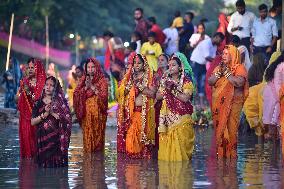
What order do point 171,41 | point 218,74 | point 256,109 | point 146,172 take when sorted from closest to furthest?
1. point 146,172
2. point 218,74
3. point 256,109
4. point 171,41

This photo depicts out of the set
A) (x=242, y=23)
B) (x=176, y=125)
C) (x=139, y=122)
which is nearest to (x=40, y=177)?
(x=176, y=125)

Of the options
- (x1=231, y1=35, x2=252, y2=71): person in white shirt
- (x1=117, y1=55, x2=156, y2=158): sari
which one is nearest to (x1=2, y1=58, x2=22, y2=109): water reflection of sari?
(x1=231, y1=35, x2=252, y2=71): person in white shirt

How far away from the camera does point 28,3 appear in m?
42.4

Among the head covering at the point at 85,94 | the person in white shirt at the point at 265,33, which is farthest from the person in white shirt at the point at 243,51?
the head covering at the point at 85,94

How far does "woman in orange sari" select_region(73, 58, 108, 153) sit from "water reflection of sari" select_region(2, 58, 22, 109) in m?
9.72

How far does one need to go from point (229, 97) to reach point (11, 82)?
40.2 ft

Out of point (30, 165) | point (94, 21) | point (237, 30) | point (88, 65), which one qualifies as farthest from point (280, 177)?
point (94, 21)

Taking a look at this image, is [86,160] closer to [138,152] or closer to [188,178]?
[138,152]

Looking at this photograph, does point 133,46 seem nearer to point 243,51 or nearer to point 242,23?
point 242,23

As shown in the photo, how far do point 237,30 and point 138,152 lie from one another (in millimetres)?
8977

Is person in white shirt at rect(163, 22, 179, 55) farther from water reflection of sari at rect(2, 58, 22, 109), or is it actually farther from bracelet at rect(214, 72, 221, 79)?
bracelet at rect(214, 72, 221, 79)

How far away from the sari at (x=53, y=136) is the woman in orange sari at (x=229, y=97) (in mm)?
2469

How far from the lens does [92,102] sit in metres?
18.7

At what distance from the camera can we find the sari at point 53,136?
52.1 ft
